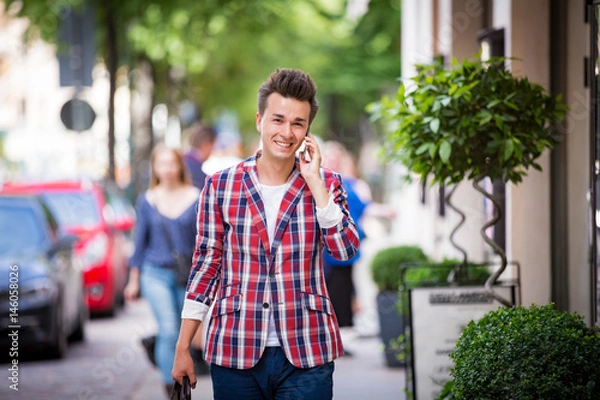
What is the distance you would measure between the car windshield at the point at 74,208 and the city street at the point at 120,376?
210 cm

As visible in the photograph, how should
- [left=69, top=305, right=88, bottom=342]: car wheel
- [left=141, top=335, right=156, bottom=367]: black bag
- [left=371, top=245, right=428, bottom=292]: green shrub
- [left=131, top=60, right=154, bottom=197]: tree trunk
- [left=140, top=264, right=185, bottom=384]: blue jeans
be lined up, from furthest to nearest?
[left=131, top=60, right=154, bottom=197]: tree trunk → [left=69, top=305, right=88, bottom=342]: car wheel → [left=371, top=245, right=428, bottom=292]: green shrub → [left=141, top=335, right=156, bottom=367]: black bag → [left=140, top=264, right=185, bottom=384]: blue jeans

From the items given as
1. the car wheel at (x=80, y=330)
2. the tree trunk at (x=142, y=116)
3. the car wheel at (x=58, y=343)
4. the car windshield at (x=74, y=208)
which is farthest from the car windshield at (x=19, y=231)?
the tree trunk at (x=142, y=116)

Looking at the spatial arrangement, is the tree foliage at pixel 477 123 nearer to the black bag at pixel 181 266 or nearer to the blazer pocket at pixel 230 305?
the blazer pocket at pixel 230 305

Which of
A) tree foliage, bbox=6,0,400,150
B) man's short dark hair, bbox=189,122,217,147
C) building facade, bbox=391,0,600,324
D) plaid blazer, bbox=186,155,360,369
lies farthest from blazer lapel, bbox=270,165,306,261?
tree foliage, bbox=6,0,400,150

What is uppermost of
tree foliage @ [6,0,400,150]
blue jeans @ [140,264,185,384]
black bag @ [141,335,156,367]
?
tree foliage @ [6,0,400,150]

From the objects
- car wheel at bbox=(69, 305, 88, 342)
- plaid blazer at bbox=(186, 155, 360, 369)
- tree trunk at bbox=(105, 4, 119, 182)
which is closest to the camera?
plaid blazer at bbox=(186, 155, 360, 369)

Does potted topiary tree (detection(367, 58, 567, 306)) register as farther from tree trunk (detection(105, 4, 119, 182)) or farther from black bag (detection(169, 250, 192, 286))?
tree trunk (detection(105, 4, 119, 182))

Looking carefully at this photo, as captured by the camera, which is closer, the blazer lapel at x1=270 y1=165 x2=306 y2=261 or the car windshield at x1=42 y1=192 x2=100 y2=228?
the blazer lapel at x1=270 y1=165 x2=306 y2=261

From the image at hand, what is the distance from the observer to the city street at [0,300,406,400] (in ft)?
31.7

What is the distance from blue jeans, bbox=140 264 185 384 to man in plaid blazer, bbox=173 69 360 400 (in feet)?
13.9

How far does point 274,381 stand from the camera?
14.4 feet

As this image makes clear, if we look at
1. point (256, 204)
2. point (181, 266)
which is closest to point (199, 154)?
point (181, 266)

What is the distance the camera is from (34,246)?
11852mm

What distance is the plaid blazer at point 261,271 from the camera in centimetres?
435
